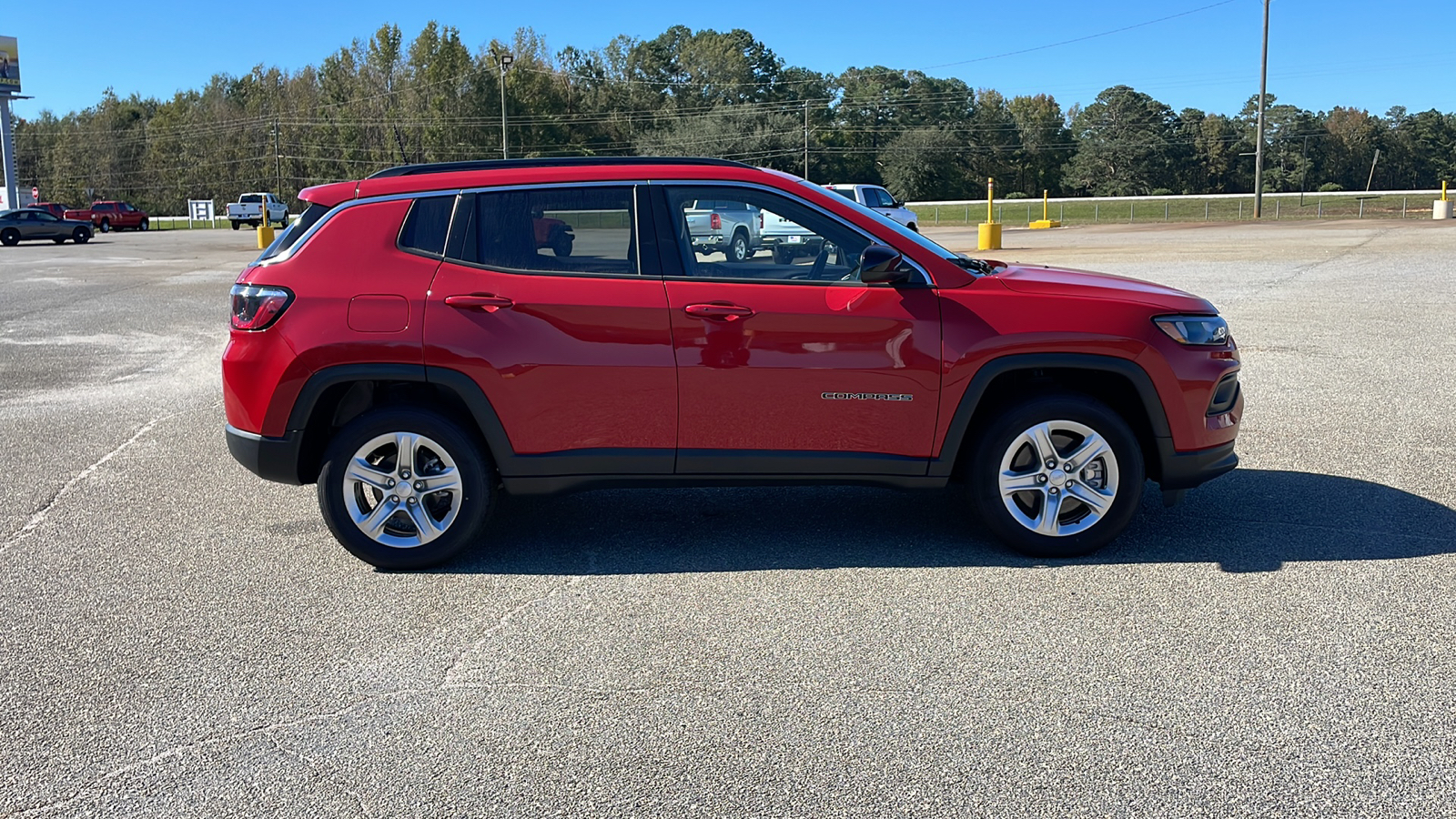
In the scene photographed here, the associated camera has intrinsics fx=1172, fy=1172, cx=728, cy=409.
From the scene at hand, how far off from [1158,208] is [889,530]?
70933 millimetres

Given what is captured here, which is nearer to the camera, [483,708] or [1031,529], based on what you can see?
[483,708]

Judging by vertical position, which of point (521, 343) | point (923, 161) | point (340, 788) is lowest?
point (340, 788)

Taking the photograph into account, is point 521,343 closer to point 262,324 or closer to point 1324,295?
point 262,324

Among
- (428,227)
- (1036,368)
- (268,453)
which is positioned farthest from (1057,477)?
(268,453)

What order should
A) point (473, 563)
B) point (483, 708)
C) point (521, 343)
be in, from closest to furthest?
point (483, 708) → point (521, 343) → point (473, 563)

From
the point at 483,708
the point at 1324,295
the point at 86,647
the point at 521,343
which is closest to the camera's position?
the point at 483,708

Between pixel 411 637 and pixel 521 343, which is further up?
pixel 521 343

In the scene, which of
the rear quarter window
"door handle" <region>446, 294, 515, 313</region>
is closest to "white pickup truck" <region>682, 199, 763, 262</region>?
"door handle" <region>446, 294, 515, 313</region>

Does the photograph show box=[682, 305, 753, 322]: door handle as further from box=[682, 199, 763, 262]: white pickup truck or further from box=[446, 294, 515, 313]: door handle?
box=[446, 294, 515, 313]: door handle

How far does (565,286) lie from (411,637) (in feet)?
5.18

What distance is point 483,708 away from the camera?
3.77 m

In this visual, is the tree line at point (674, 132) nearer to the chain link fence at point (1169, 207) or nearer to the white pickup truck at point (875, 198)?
the chain link fence at point (1169, 207)

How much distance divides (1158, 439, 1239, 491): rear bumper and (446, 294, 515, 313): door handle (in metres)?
2.92

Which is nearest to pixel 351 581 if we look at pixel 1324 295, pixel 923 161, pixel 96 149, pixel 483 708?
pixel 483 708
